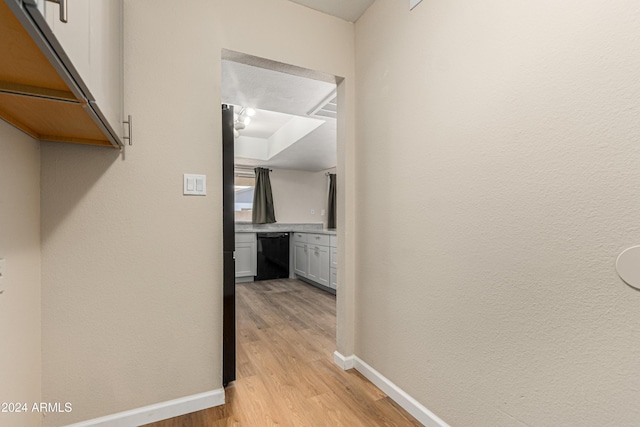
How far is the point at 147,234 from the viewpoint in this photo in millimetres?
1599

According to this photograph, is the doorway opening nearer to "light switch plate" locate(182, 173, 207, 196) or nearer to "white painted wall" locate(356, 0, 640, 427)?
"light switch plate" locate(182, 173, 207, 196)

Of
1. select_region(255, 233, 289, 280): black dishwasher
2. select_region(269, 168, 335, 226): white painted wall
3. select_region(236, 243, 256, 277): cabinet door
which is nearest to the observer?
select_region(236, 243, 256, 277): cabinet door

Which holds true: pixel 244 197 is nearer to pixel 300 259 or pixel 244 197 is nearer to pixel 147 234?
pixel 300 259

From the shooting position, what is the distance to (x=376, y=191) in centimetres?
195

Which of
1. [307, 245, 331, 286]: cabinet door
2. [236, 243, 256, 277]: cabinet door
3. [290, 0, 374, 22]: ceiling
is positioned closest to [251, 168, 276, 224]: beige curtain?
[236, 243, 256, 277]: cabinet door

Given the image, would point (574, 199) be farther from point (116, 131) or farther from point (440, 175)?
point (116, 131)

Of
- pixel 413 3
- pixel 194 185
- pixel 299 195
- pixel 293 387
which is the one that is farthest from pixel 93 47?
pixel 299 195

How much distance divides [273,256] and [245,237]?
61 cm

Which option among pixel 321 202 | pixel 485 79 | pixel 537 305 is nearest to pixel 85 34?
pixel 485 79

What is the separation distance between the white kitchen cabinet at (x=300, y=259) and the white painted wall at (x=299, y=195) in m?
0.94

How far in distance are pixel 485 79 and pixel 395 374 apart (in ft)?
5.40

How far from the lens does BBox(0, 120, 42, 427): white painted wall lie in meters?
1.05

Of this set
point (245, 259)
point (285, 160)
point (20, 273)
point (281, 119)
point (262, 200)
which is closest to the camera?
point (20, 273)

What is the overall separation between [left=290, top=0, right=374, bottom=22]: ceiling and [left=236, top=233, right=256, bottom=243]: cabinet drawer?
12.5 ft
